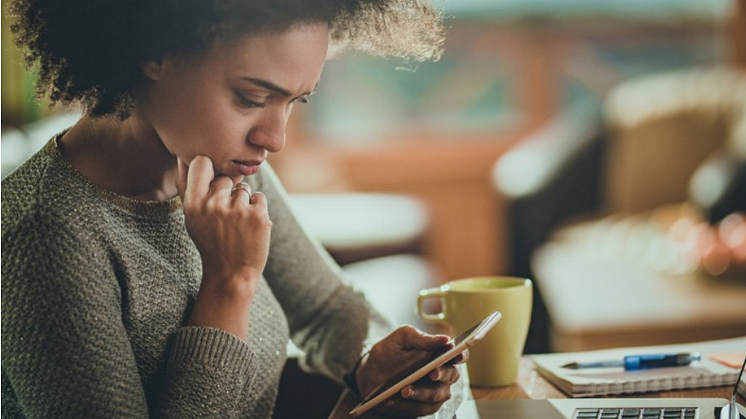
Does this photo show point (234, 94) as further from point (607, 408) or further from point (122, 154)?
point (607, 408)

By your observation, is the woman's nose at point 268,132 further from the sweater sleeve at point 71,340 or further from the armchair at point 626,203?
the armchair at point 626,203

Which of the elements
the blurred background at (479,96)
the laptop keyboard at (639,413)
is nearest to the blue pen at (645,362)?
the laptop keyboard at (639,413)

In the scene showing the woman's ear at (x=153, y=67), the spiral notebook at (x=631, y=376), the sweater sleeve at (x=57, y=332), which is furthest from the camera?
the spiral notebook at (x=631, y=376)

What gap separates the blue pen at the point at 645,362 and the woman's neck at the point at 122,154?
0.50m

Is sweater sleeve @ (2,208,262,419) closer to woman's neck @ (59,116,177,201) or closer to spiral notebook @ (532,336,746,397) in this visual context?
woman's neck @ (59,116,177,201)

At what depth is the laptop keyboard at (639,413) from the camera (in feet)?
2.68

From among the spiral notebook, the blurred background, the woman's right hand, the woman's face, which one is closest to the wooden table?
the spiral notebook

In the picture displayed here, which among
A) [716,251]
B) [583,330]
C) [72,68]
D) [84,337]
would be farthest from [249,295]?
[716,251]

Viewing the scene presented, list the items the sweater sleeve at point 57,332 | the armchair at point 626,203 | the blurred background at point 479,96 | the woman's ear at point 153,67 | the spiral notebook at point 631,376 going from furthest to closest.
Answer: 1. the blurred background at point 479,96
2. the armchair at point 626,203
3. the spiral notebook at point 631,376
4. the woman's ear at point 153,67
5. the sweater sleeve at point 57,332

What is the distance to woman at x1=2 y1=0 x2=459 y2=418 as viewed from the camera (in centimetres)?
74

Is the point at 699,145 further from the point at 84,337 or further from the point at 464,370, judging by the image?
the point at 84,337

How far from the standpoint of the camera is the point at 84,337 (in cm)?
73

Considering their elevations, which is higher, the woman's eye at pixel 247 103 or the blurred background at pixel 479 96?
the woman's eye at pixel 247 103

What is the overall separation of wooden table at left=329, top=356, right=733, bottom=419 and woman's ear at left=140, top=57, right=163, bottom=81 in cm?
39
